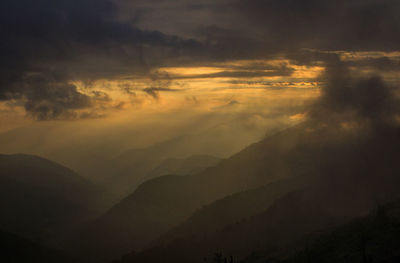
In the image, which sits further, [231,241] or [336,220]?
[231,241]

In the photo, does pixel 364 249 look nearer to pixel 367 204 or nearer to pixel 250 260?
pixel 250 260

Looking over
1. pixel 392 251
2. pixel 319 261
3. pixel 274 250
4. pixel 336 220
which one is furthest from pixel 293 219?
pixel 392 251

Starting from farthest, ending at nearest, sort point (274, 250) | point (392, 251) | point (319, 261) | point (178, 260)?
point (178, 260) < point (274, 250) < point (319, 261) < point (392, 251)

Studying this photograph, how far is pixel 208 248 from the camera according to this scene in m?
196

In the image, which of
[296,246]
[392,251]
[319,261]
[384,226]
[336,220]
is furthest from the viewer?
[336,220]

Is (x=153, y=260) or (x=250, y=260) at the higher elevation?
(x=153, y=260)

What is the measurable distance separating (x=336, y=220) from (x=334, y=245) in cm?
6972

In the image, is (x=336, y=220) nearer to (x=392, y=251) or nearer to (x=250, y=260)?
(x=250, y=260)

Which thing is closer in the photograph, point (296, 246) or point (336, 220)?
point (296, 246)

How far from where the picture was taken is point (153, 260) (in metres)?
200

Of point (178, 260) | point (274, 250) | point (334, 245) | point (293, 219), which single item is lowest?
point (334, 245)

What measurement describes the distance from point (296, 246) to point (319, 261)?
101ft

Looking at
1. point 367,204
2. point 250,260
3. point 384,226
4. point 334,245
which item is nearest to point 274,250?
point 250,260

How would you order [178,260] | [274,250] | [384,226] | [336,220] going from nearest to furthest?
[384,226]
[274,250]
[336,220]
[178,260]
